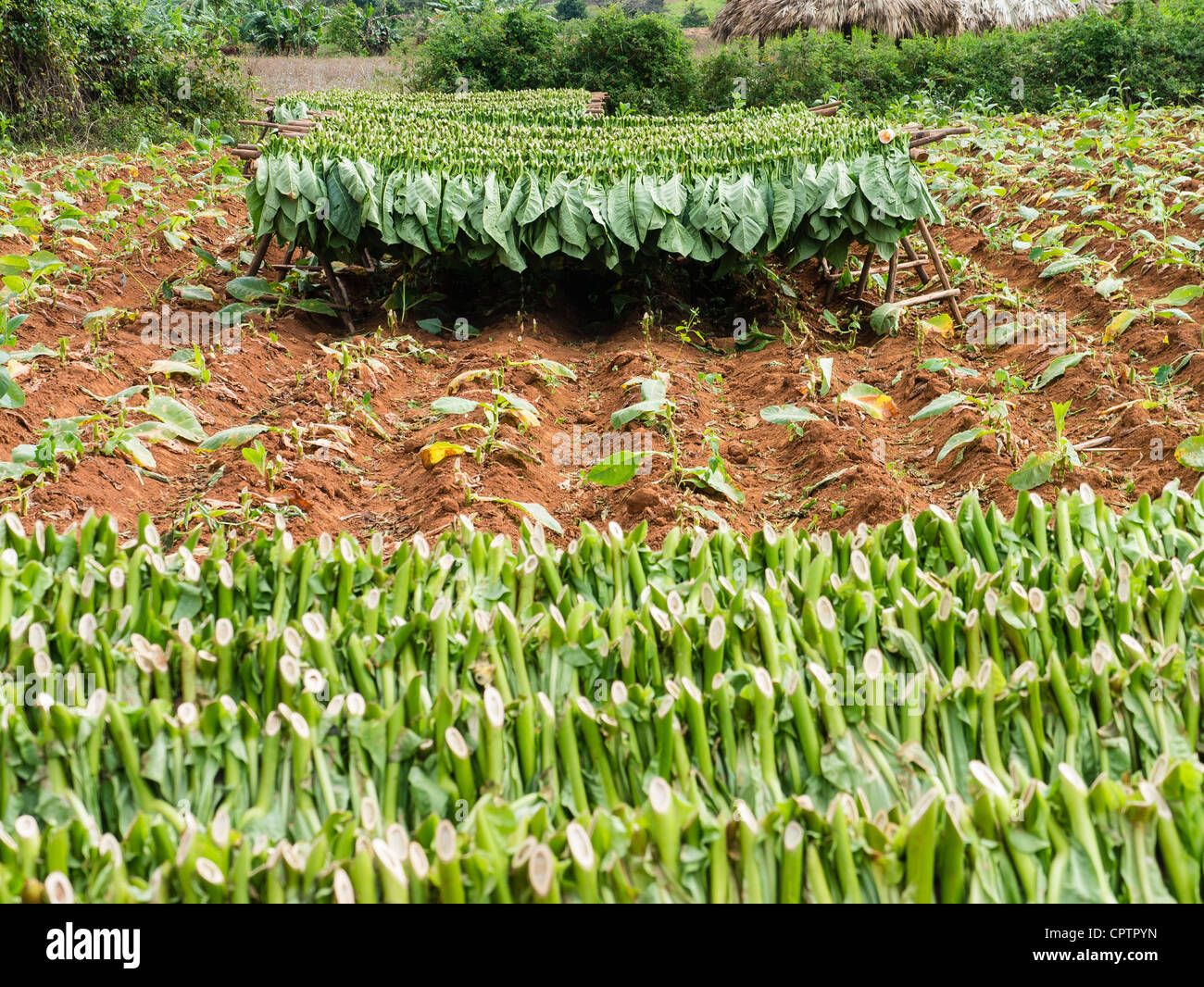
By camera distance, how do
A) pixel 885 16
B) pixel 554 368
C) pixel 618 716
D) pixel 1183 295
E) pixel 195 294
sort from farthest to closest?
pixel 885 16 < pixel 195 294 < pixel 1183 295 < pixel 554 368 < pixel 618 716

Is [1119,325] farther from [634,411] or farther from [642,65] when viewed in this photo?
[642,65]

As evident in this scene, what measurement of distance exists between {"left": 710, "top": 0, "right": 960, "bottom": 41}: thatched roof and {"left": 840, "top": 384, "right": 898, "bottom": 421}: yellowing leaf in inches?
568

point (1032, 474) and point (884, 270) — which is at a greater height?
point (884, 270)

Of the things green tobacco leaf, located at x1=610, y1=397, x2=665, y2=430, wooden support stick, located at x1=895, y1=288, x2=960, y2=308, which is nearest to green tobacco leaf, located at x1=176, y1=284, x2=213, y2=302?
green tobacco leaf, located at x1=610, y1=397, x2=665, y2=430

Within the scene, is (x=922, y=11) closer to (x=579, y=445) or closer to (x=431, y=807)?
(x=579, y=445)

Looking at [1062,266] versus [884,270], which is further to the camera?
[884,270]

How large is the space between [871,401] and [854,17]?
49.2 ft

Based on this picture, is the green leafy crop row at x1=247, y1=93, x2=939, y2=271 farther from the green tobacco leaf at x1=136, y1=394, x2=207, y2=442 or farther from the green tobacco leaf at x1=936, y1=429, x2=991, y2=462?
the green tobacco leaf at x1=936, y1=429, x2=991, y2=462

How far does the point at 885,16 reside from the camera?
17375 mm

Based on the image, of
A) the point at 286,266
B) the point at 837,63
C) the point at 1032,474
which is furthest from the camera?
the point at 837,63

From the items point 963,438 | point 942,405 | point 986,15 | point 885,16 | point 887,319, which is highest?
point 986,15

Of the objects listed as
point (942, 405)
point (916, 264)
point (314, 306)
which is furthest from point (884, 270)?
point (314, 306)
